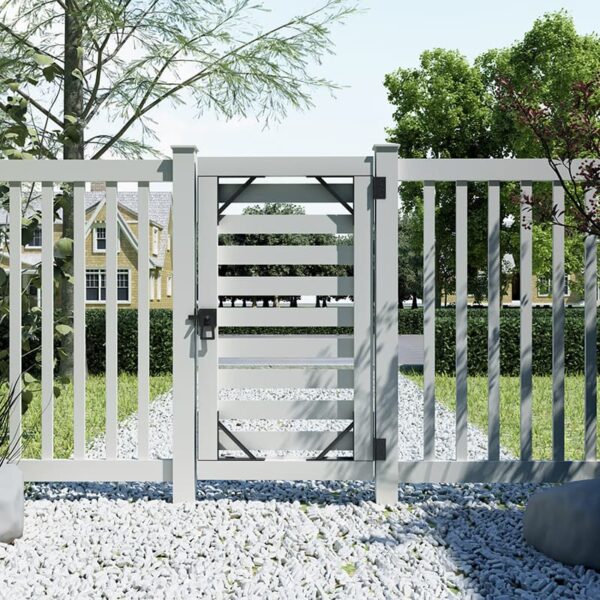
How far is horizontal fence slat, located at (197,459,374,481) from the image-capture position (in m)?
3.70

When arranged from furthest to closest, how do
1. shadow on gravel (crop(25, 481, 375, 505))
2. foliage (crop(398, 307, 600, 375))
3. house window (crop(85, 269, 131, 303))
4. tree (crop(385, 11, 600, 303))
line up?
house window (crop(85, 269, 131, 303)) < tree (crop(385, 11, 600, 303)) < foliage (crop(398, 307, 600, 375)) < shadow on gravel (crop(25, 481, 375, 505))

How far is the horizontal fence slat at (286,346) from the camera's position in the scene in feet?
12.1

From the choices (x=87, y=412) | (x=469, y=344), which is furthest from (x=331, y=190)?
(x=469, y=344)

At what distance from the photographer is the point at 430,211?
3658 millimetres

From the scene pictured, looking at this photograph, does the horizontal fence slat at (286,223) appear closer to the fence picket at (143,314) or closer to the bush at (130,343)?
the fence picket at (143,314)

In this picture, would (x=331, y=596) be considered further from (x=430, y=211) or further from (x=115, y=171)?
(x=115, y=171)

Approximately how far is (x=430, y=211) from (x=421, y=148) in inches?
701

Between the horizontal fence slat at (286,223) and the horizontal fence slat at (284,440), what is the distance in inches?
43.9

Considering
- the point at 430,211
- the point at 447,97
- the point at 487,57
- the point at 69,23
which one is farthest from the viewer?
the point at 487,57

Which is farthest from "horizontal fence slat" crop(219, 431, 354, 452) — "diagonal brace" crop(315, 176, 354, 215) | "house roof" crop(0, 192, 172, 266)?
"house roof" crop(0, 192, 172, 266)

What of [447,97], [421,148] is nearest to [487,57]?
[447,97]

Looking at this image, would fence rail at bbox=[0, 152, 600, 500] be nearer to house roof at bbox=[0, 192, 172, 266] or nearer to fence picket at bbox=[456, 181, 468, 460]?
fence picket at bbox=[456, 181, 468, 460]

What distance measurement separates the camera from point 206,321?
3.64 m

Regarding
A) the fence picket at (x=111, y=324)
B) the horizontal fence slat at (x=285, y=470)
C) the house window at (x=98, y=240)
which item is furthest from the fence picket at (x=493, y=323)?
the house window at (x=98, y=240)
